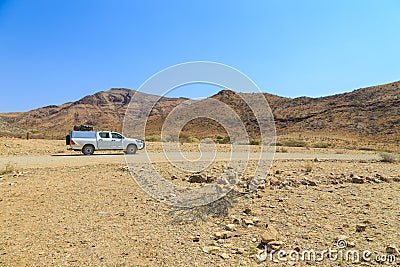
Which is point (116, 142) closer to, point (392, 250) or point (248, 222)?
point (248, 222)

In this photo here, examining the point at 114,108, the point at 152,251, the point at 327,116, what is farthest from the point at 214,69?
the point at 114,108

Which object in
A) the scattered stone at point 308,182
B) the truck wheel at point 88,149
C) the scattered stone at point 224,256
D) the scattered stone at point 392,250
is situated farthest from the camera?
the truck wheel at point 88,149

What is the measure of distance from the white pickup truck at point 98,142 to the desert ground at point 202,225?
10038 mm

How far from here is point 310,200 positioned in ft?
22.1

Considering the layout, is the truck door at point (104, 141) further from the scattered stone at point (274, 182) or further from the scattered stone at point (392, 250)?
the scattered stone at point (392, 250)

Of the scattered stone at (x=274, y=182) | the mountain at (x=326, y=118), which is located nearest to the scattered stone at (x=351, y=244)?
the scattered stone at (x=274, y=182)

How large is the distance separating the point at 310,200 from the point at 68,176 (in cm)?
813

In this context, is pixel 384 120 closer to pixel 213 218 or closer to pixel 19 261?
pixel 213 218

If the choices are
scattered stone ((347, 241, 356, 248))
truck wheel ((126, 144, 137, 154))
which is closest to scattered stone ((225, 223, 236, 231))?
scattered stone ((347, 241, 356, 248))

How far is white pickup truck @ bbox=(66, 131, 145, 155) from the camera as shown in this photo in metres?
18.7

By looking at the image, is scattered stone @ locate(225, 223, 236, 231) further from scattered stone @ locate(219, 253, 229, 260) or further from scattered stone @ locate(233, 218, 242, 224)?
scattered stone @ locate(219, 253, 229, 260)

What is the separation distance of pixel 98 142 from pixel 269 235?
16707 millimetres

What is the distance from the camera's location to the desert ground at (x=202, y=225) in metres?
4.43

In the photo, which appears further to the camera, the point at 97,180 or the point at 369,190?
the point at 97,180
